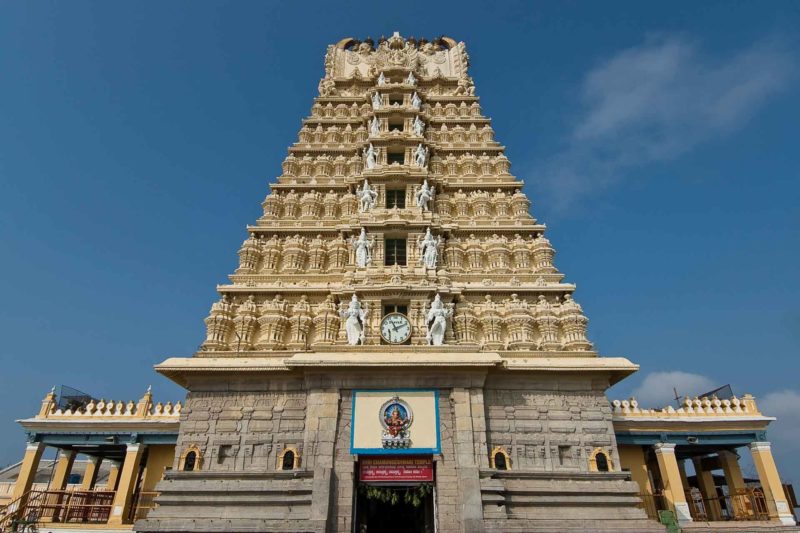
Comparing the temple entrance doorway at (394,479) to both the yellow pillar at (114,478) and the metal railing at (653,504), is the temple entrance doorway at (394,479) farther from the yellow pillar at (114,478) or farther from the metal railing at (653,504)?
the yellow pillar at (114,478)

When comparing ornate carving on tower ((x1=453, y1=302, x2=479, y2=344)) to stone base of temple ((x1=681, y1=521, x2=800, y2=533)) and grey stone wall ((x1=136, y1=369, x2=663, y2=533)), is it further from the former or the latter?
stone base of temple ((x1=681, y1=521, x2=800, y2=533))

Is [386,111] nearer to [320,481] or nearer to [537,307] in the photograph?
[537,307]

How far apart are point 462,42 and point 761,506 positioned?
1204 inches

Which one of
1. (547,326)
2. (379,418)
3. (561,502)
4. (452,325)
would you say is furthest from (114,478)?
(547,326)

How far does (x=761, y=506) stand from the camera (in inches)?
771

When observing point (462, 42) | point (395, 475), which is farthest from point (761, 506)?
point (462, 42)

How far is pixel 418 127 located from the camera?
2697 cm

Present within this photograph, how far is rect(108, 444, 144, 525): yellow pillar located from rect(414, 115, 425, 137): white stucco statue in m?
19.7

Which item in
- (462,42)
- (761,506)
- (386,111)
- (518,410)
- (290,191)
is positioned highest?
(462,42)

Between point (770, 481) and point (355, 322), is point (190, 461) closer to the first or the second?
point (355, 322)

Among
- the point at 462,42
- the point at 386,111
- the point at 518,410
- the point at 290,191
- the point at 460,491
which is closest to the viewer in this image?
the point at 460,491

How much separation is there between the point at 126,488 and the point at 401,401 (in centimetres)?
1232

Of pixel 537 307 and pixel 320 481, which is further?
pixel 537 307

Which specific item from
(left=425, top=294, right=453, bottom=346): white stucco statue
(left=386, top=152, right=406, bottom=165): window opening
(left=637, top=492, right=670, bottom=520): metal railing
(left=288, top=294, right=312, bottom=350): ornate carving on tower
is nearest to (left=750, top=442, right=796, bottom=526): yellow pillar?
(left=637, top=492, right=670, bottom=520): metal railing
